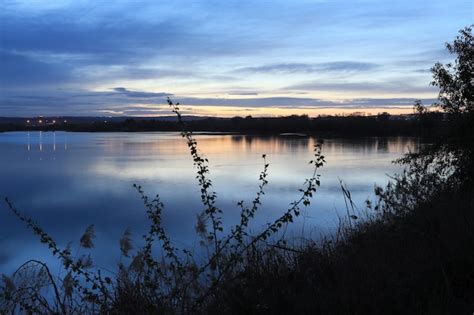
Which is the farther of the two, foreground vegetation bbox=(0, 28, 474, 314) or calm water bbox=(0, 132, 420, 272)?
calm water bbox=(0, 132, 420, 272)

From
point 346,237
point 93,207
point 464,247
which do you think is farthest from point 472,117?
point 93,207

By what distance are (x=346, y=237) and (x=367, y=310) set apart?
3.83 metres

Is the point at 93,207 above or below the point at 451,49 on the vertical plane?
below

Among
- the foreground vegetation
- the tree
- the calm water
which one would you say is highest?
the tree

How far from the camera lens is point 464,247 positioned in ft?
13.3

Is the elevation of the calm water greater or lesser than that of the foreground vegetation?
lesser

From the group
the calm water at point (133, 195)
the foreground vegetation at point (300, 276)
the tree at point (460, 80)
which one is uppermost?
the tree at point (460, 80)

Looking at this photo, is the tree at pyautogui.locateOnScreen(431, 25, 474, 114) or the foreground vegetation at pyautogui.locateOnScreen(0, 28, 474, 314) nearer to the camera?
the foreground vegetation at pyautogui.locateOnScreen(0, 28, 474, 314)

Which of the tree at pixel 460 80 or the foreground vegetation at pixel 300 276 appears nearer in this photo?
the foreground vegetation at pixel 300 276

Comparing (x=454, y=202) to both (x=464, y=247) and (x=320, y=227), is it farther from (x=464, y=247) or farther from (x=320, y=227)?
(x=320, y=227)

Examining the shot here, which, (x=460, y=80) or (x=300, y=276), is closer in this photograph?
(x=300, y=276)

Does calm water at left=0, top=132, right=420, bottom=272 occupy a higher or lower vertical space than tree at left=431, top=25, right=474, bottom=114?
lower

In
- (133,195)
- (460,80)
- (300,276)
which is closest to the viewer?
(300,276)

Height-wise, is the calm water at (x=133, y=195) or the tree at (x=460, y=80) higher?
the tree at (x=460, y=80)
